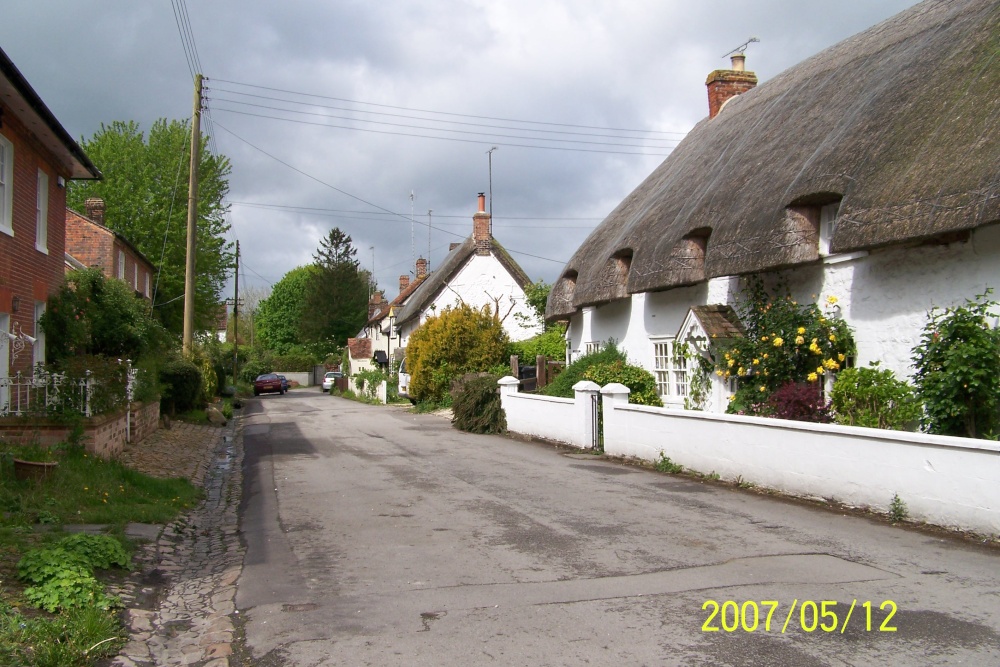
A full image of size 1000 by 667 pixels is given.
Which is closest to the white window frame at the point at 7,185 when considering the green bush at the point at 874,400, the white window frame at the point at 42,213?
the white window frame at the point at 42,213

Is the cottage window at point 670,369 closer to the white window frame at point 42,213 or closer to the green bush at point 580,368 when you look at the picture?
the green bush at point 580,368

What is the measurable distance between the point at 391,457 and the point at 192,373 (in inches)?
437

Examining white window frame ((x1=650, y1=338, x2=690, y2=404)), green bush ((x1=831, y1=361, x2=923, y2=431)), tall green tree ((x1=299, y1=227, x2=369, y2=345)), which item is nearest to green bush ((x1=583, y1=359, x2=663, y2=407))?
white window frame ((x1=650, y1=338, x2=690, y2=404))

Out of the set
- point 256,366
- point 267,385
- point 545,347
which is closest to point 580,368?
point 545,347

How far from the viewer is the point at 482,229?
42156 mm

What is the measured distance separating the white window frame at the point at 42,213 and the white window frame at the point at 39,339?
1.09 meters

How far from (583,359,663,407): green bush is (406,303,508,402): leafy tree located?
12.2m

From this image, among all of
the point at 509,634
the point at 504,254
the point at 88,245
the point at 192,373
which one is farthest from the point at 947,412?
the point at 504,254

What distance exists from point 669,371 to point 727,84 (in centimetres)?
1111

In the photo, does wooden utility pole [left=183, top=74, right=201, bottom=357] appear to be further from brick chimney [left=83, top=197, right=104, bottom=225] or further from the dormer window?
the dormer window

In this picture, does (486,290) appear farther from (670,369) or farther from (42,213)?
(42,213)

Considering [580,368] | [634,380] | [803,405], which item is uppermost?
[580,368]

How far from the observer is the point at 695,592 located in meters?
6.19

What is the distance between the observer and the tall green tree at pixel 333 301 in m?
79.6
